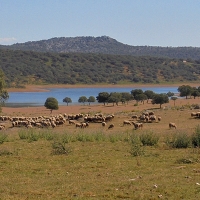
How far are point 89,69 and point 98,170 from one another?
14186cm

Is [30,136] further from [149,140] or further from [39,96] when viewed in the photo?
[39,96]

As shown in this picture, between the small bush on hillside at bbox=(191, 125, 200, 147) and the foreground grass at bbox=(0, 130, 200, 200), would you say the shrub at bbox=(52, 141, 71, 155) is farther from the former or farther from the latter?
the small bush on hillside at bbox=(191, 125, 200, 147)

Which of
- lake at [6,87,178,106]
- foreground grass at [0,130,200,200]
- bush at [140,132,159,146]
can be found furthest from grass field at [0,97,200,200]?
lake at [6,87,178,106]

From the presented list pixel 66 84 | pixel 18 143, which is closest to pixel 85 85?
pixel 66 84

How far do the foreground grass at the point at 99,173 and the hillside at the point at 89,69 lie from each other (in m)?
107

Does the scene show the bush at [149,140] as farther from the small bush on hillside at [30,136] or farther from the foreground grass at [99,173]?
the small bush on hillside at [30,136]

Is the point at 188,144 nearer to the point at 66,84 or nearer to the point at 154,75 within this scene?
the point at 66,84

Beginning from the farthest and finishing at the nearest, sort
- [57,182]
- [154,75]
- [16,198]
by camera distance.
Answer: [154,75] < [57,182] < [16,198]

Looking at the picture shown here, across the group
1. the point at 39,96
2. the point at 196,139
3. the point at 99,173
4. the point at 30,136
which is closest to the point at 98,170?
the point at 99,173

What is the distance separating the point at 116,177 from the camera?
10961mm

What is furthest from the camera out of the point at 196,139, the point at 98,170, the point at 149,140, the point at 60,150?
the point at 149,140

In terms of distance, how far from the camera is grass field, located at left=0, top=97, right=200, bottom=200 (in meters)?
9.11

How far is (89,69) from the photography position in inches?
6048

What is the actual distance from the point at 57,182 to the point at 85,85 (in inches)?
5054
